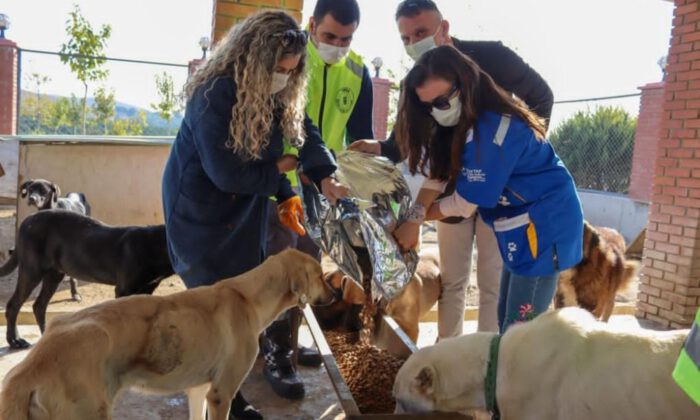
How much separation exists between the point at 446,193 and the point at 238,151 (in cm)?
123

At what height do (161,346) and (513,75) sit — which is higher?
(513,75)

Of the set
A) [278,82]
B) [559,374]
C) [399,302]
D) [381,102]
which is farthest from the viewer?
[381,102]

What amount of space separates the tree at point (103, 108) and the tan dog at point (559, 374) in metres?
14.1

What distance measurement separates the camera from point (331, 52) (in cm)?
391

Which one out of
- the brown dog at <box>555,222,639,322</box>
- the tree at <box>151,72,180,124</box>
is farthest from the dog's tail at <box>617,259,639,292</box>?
the tree at <box>151,72,180,124</box>

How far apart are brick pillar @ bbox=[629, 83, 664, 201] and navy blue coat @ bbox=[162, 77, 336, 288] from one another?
1106 centimetres

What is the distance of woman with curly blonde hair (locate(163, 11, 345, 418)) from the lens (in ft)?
9.18

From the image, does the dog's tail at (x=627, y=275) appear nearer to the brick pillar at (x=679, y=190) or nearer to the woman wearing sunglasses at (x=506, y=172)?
the brick pillar at (x=679, y=190)

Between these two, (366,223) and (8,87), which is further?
(8,87)

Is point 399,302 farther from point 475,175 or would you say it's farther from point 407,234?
point 475,175

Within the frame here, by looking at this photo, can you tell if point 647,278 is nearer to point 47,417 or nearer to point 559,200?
point 559,200

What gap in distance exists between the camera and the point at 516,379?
235 cm

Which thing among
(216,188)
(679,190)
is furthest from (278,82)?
(679,190)

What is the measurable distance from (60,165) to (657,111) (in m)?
11.2
